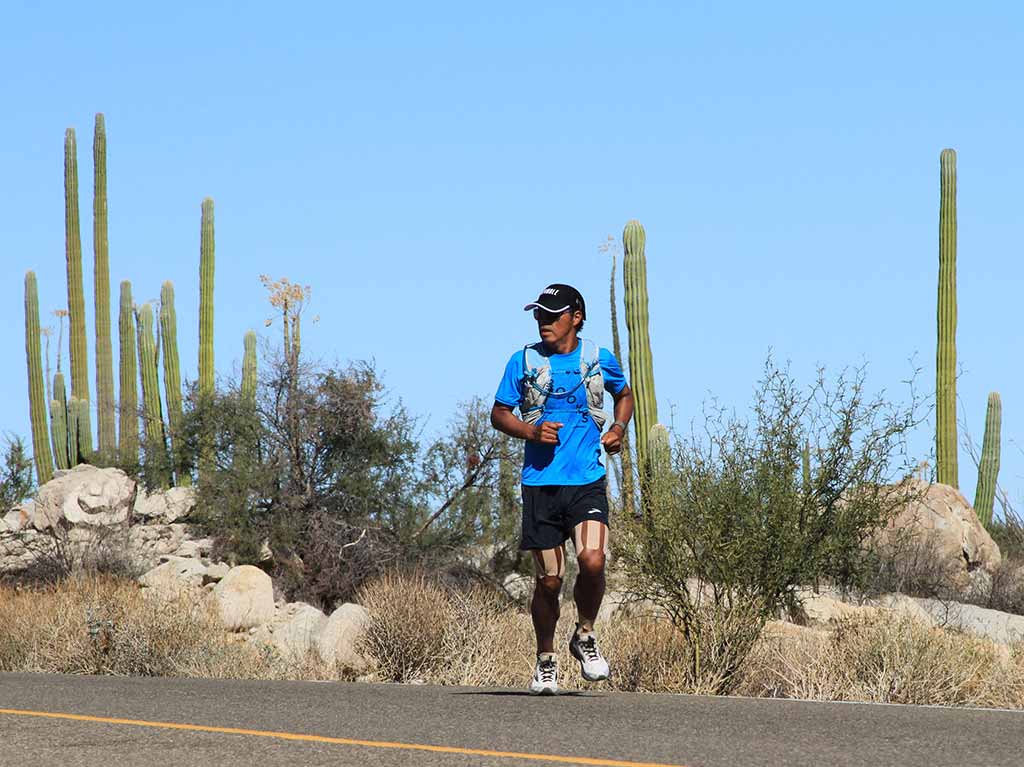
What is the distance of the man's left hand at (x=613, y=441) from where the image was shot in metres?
9.44

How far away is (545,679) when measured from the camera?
31.4 ft

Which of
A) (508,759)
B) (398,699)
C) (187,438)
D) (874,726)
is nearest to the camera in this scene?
(508,759)

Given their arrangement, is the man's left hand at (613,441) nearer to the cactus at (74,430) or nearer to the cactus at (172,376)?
the cactus at (172,376)

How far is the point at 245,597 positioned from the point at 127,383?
41.4ft

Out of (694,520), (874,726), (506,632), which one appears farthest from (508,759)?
(506,632)

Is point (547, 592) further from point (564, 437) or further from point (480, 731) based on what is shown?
point (480, 731)

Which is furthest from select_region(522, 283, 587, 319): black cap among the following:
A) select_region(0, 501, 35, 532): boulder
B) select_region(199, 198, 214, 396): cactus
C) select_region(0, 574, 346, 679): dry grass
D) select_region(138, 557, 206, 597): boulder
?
select_region(0, 501, 35, 532): boulder

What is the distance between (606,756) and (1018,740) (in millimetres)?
1923

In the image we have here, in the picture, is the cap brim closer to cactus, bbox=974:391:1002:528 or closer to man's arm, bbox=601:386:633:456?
man's arm, bbox=601:386:633:456

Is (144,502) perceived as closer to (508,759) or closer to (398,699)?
(398,699)

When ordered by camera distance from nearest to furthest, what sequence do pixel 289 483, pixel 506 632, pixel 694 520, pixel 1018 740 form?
pixel 1018 740, pixel 694 520, pixel 506 632, pixel 289 483

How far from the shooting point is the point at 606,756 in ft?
21.1

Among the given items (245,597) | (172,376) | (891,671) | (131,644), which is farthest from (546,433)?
(172,376)

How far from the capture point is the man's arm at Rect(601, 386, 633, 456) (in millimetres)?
9445
